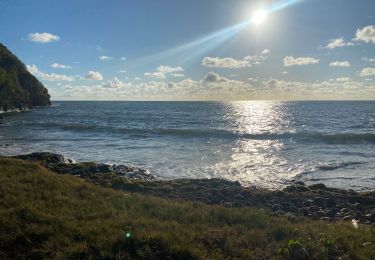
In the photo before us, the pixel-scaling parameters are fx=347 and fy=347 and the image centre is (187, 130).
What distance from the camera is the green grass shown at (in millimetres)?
7973

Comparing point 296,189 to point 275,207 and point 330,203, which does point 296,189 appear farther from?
point 275,207

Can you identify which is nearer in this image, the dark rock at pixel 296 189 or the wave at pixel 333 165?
the dark rock at pixel 296 189

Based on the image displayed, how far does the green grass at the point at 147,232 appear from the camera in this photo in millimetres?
7973

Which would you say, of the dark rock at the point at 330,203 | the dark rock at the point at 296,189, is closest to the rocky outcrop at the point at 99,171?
the dark rock at the point at 296,189

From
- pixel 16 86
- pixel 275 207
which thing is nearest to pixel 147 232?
pixel 275 207

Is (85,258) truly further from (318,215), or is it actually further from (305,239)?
(318,215)

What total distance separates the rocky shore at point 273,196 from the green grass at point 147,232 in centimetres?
275

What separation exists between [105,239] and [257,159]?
21486 millimetres

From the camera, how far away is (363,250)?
843cm

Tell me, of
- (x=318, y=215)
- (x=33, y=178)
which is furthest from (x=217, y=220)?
(x=33, y=178)

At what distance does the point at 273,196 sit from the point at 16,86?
10818 centimetres

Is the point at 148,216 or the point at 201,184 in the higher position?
the point at 148,216

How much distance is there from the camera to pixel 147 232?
28.6 ft

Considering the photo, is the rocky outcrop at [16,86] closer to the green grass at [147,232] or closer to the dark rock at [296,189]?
the dark rock at [296,189]
